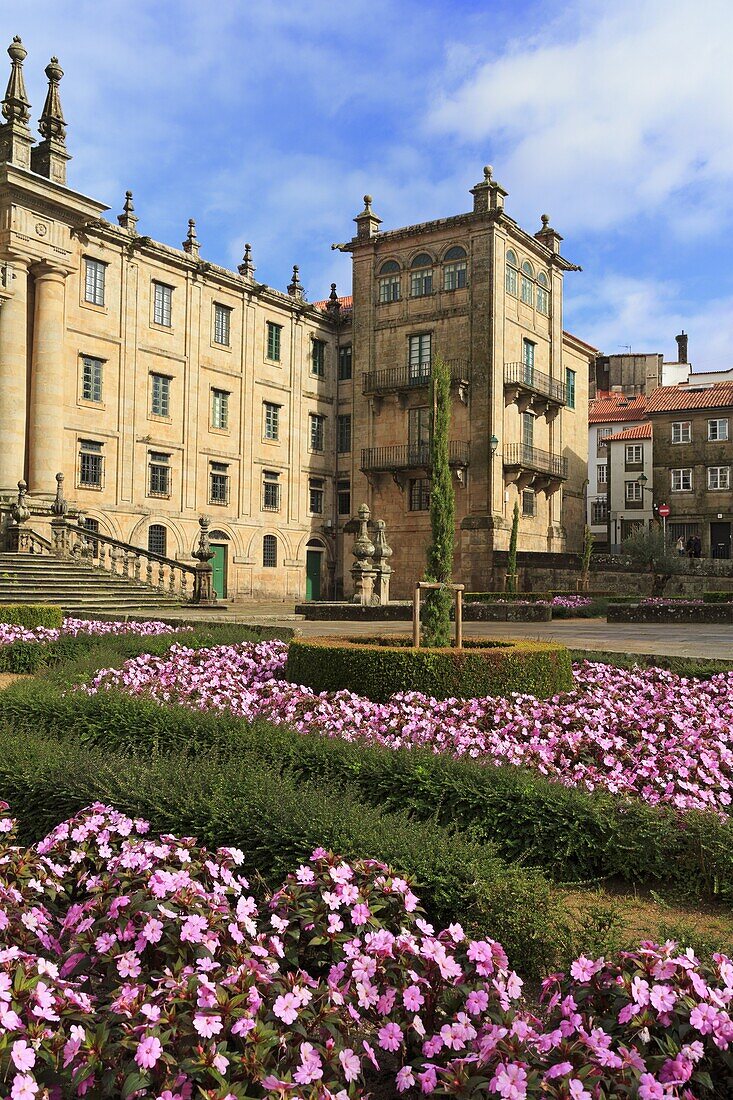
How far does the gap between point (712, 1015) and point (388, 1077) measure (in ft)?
3.48

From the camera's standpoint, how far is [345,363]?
147 ft

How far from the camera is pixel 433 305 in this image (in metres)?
40.3

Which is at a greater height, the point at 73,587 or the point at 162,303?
the point at 162,303

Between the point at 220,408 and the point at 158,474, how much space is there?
201 inches

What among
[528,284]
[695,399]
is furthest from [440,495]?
[695,399]

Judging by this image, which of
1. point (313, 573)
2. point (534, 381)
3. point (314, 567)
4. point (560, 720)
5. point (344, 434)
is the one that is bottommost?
point (560, 720)

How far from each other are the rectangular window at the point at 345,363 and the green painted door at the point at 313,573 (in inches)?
358

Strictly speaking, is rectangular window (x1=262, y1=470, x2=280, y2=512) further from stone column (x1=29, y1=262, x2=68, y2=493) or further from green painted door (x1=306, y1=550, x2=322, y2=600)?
stone column (x1=29, y1=262, x2=68, y2=493)

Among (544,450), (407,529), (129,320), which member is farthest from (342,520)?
(129,320)

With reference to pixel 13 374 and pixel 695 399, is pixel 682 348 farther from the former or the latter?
pixel 13 374

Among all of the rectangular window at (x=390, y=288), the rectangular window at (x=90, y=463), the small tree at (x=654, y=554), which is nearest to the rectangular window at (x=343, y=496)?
the rectangular window at (x=390, y=288)

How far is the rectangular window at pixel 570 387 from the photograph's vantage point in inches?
1843

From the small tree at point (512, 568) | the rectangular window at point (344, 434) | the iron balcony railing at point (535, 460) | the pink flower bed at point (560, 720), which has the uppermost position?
the rectangular window at point (344, 434)

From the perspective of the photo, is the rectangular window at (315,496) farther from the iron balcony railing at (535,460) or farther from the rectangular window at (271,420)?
the iron balcony railing at (535,460)
